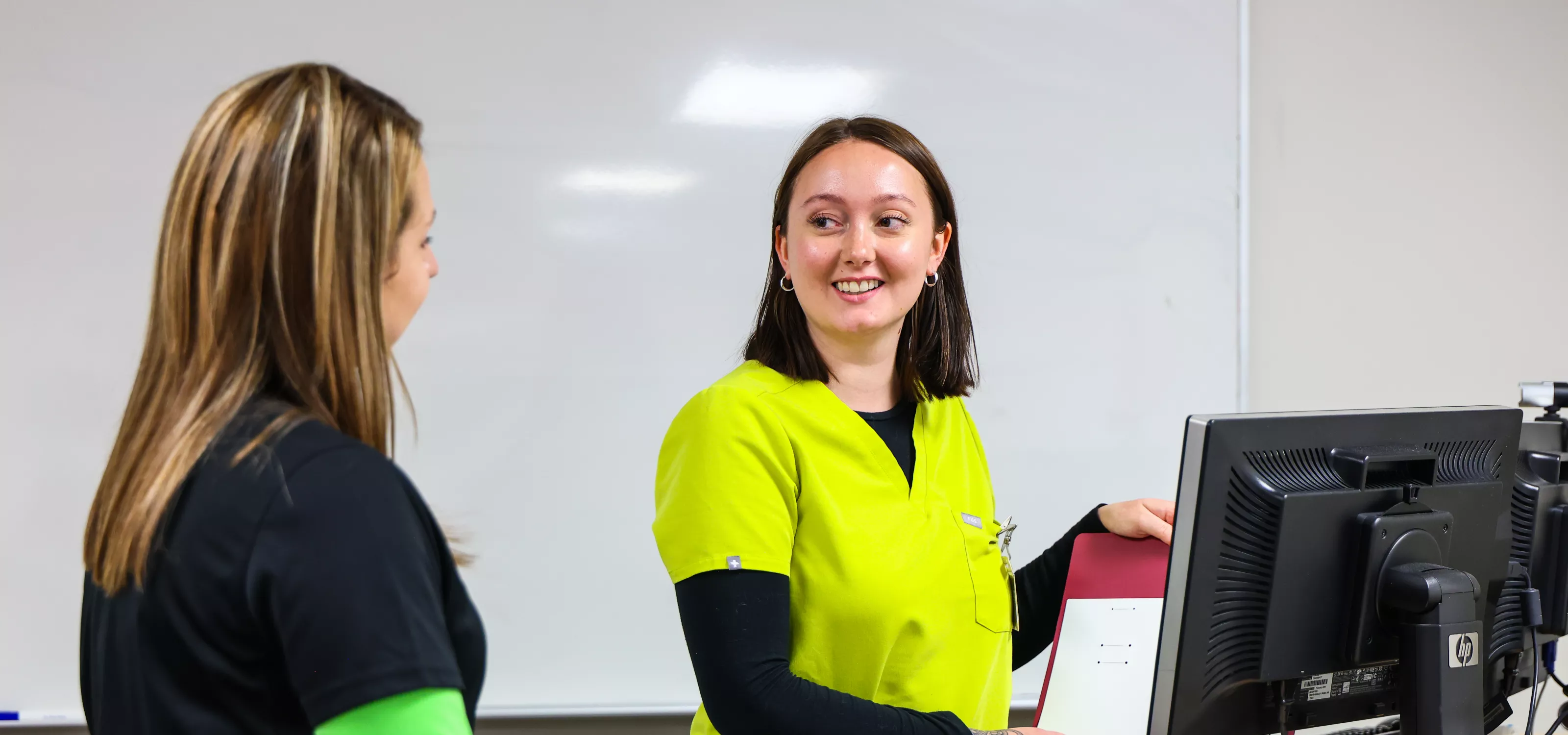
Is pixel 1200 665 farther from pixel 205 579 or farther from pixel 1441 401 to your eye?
pixel 1441 401

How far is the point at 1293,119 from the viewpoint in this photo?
2.46 m

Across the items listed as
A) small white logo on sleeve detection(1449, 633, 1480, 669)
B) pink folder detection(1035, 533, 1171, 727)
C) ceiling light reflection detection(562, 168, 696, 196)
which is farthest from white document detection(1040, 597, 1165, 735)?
ceiling light reflection detection(562, 168, 696, 196)

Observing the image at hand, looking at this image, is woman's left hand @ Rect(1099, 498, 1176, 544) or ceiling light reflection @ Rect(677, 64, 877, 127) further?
ceiling light reflection @ Rect(677, 64, 877, 127)

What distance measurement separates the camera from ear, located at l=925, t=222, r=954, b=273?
1383 millimetres

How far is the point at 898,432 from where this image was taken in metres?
1.32

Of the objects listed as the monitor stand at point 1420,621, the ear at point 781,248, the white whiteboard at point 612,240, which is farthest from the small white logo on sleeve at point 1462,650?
the white whiteboard at point 612,240

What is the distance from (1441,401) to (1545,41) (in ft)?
3.12

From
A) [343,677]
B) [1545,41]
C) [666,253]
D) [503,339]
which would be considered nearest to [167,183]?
[503,339]

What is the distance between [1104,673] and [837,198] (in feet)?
2.32

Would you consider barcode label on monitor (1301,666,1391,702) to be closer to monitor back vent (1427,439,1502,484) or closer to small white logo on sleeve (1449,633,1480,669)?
small white logo on sleeve (1449,633,1480,669)

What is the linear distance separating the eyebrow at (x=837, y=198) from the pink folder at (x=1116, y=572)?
0.54m

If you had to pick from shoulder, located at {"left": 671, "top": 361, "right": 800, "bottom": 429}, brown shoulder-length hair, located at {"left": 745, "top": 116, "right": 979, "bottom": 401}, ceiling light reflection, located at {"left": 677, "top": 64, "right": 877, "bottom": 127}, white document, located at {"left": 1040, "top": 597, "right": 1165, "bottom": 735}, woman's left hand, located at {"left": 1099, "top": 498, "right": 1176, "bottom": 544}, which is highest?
ceiling light reflection, located at {"left": 677, "top": 64, "right": 877, "bottom": 127}

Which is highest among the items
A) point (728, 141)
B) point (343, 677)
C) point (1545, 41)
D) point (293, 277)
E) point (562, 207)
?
point (1545, 41)

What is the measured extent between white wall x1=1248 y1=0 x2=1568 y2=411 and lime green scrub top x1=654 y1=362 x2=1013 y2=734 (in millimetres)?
1519
